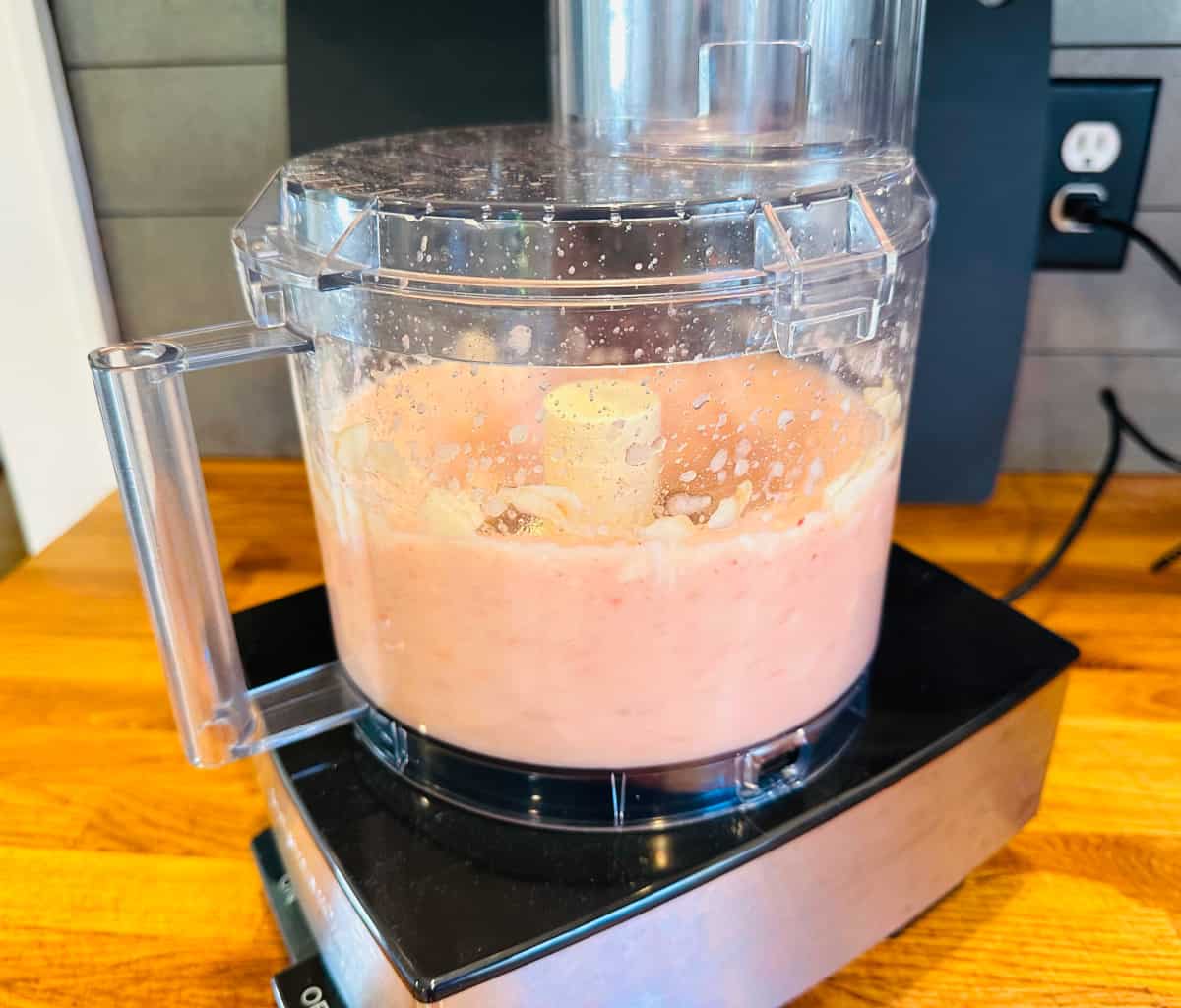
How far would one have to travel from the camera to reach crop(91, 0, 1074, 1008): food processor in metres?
0.33

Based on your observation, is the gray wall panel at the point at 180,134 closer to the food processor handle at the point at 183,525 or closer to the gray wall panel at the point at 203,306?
the gray wall panel at the point at 203,306

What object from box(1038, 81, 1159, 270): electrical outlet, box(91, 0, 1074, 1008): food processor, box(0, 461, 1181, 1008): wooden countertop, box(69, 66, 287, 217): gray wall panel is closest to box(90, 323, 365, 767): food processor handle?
box(91, 0, 1074, 1008): food processor

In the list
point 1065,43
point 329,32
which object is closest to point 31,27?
point 329,32

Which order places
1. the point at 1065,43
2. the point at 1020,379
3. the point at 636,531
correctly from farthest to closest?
the point at 1020,379
the point at 1065,43
the point at 636,531

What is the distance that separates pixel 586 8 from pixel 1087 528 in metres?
0.53

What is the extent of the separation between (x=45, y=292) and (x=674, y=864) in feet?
2.23

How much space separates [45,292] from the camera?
78 centimetres

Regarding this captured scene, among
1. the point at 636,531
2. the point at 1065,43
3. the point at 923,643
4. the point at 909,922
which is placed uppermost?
the point at 1065,43

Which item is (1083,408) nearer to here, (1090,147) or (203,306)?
(1090,147)

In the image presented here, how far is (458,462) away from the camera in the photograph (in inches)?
13.7

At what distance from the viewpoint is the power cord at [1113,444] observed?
27.2 inches

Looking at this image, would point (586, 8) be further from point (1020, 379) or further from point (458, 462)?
point (1020, 379)

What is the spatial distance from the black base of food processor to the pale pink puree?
37mm

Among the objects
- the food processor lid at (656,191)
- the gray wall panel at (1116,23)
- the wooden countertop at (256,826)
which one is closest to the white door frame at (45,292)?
the wooden countertop at (256,826)
